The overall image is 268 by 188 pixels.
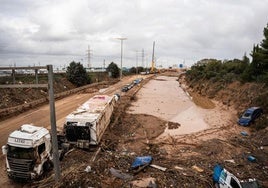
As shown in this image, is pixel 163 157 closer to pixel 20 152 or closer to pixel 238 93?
pixel 20 152

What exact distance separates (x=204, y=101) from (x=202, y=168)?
29.6 metres

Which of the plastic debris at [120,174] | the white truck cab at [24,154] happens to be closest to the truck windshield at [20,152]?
the white truck cab at [24,154]

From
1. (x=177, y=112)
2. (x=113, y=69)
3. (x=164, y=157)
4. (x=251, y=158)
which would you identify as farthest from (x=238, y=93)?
(x=113, y=69)

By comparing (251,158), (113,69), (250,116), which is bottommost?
(251,158)

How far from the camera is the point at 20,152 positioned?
40.4ft

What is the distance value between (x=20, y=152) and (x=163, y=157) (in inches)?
349

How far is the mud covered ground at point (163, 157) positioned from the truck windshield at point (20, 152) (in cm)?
158

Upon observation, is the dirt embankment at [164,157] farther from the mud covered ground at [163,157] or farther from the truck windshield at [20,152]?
the truck windshield at [20,152]

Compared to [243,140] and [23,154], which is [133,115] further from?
[23,154]

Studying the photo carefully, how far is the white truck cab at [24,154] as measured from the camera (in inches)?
480

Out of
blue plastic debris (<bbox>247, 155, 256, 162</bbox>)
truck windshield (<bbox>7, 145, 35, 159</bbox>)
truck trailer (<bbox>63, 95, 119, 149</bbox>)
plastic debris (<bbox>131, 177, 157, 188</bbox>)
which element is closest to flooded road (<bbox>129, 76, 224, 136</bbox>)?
blue plastic debris (<bbox>247, 155, 256, 162</bbox>)

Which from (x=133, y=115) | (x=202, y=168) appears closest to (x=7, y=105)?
(x=133, y=115)

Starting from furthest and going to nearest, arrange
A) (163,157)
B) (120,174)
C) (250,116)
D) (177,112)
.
A: (177,112) < (250,116) < (163,157) < (120,174)

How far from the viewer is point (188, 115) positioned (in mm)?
32000
